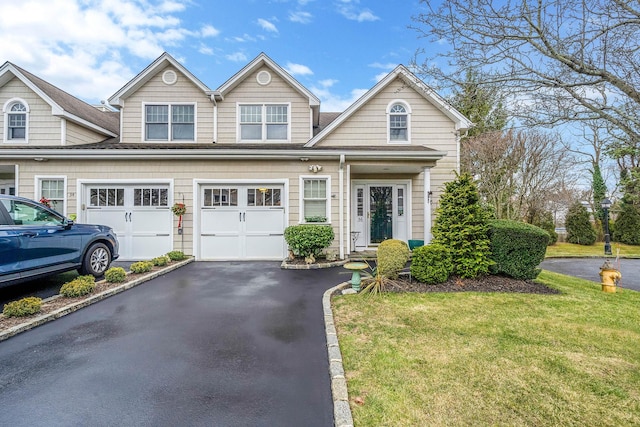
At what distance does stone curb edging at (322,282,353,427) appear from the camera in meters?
2.24

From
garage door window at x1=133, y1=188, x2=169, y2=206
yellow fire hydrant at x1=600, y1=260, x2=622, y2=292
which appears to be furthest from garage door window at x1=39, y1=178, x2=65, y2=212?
yellow fire hydrant at x1=600, y1=260, x2=622, y2=292

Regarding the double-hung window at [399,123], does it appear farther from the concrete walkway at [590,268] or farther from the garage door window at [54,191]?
the garage door window at [54,191]

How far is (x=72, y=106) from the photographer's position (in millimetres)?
10867

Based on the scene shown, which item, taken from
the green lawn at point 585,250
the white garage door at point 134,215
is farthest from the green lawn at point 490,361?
the green lawn at point 585,250

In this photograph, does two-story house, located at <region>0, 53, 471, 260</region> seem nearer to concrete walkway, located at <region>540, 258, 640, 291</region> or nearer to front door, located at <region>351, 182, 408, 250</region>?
front door, located at <region>351, 182, 408, 250</region>

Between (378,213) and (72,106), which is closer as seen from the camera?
(378,213)

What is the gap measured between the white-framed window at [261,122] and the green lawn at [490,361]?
723 cm

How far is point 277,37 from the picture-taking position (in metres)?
12.9

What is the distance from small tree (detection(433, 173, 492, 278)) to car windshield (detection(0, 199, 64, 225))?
325 inches

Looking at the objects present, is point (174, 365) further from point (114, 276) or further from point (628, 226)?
point (628, 226)

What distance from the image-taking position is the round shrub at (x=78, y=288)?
5.12 m

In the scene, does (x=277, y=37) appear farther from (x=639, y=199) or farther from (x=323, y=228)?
(x=639, y=199)

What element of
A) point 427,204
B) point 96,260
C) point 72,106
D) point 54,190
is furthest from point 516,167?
point 72,106

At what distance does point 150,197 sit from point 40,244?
13.0 feet
